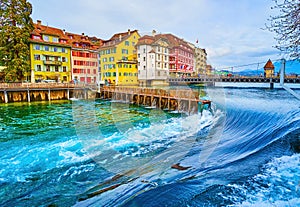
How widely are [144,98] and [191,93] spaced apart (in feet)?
28.2

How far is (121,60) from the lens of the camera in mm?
55000

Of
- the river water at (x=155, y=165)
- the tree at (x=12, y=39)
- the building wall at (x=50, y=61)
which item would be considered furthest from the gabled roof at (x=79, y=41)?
the river water at (x=155, y=165)

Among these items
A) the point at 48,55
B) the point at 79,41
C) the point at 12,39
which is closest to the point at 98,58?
the point at 79,41

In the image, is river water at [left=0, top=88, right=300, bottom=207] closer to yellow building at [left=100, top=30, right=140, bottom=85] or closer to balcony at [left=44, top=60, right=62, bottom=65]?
balcony at [left=44, top=60, right=62, bottom=65]

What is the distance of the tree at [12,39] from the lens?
34469mm

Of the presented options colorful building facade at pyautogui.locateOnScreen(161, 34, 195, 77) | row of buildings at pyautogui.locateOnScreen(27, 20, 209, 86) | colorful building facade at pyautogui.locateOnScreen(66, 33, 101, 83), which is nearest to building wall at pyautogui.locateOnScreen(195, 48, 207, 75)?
colorful building facade at pyautogui.locateOnScreen(161, 34, 195, 77)

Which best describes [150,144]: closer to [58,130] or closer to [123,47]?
[58,130]

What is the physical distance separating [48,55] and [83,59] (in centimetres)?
1041

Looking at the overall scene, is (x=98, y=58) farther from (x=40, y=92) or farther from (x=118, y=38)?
(x=40, y=92)

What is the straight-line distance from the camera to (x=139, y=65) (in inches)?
2328

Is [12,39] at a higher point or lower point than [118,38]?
lower

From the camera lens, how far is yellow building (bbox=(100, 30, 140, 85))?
5478cm

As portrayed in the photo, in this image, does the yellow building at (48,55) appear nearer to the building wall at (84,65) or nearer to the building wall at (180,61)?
the building wall at (84,65)

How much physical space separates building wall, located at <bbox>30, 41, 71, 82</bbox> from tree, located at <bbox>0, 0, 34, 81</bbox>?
25.5 feet
